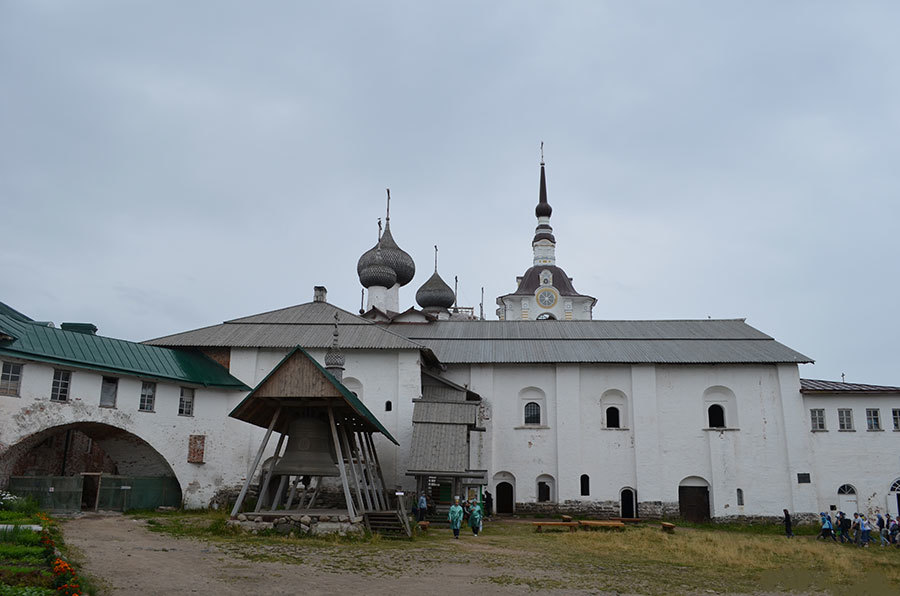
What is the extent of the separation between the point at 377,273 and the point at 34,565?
30540 millimetres

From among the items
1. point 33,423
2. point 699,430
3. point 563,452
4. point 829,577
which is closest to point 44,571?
point 33,423

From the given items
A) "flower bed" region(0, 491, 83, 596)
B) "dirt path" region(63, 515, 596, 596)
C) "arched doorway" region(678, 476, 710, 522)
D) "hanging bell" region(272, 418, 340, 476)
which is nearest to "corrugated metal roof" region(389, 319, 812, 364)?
"arched doorway" region(678, 476, 710, 522)

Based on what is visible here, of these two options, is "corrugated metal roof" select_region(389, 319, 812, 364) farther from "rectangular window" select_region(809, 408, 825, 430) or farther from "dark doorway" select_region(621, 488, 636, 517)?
"dark doorway" select_region(621, 488, 636, 517)

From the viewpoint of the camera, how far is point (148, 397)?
24.6 meters

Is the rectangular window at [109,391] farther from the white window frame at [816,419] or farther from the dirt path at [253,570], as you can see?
→ the white window frame at [816,419]

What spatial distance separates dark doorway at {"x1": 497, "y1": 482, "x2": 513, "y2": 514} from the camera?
28.6m

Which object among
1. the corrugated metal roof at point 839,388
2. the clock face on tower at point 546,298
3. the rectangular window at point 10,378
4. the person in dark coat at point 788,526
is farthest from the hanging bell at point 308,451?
the clock face on tower at point 546,298

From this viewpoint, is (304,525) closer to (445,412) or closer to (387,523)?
(387,523)

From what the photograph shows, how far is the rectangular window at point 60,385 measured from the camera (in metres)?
21.8

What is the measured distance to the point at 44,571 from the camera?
9570mm

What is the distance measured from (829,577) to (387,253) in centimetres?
→ 2997

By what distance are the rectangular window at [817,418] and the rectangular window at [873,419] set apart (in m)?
1.63

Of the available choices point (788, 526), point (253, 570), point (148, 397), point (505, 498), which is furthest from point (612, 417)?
point (253, 570)

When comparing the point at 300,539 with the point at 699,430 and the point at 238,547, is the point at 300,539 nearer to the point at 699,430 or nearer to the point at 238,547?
the point at 238,547
